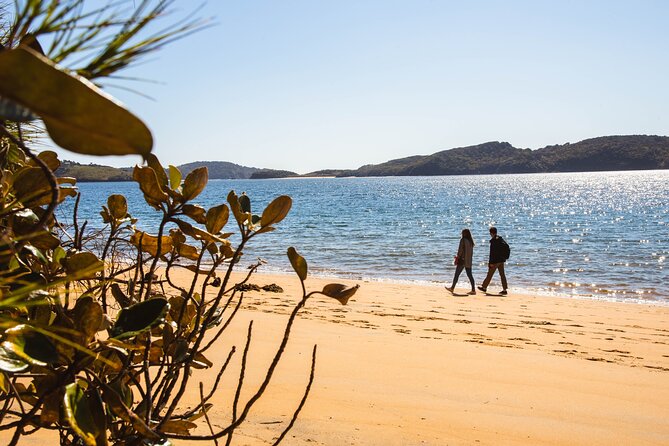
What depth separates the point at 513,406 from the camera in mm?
3875

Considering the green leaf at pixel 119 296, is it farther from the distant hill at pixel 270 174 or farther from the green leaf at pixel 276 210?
the distant hill at pixel 270 174

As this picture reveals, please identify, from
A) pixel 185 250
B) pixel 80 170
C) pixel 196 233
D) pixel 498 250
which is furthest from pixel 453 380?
pixel 498 250

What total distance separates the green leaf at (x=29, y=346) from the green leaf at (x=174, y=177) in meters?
0.45

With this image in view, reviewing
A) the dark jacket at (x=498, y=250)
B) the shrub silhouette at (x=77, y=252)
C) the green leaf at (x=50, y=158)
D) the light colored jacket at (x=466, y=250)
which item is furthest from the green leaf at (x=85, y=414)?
the dark jacket at (x=498, y=250)

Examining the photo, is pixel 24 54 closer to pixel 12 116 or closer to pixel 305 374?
pixel 12 116

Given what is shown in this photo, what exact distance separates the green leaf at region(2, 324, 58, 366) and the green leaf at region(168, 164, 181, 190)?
0.45m

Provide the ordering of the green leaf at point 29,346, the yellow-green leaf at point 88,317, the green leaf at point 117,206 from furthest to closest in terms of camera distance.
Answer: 1. the green leaf at point 117,206
2. the yellow-green leaf at point 88,317
3. the green leaf at point 29,346

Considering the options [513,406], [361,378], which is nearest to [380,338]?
[361,378]

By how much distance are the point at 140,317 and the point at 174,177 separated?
1.09 ft

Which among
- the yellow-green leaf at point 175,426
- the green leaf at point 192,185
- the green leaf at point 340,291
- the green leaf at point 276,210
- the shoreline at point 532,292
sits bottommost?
the shoreline at point 532,292

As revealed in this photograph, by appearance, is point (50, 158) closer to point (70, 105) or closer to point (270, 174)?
point (70, 105)

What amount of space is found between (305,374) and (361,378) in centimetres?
43

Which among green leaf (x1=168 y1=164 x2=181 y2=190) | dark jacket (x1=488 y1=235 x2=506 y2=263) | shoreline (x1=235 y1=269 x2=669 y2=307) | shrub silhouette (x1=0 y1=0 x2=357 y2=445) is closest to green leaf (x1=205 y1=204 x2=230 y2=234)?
shrub silhouette (x1=0 y1=0 x2=357 y2=445)

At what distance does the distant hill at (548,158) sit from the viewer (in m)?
159
